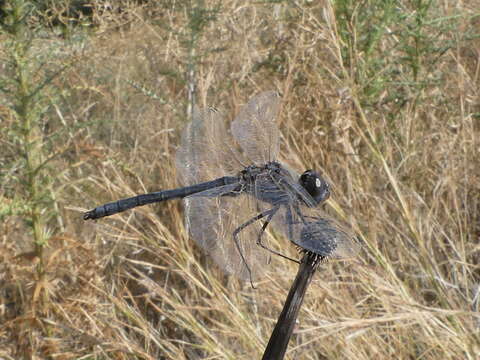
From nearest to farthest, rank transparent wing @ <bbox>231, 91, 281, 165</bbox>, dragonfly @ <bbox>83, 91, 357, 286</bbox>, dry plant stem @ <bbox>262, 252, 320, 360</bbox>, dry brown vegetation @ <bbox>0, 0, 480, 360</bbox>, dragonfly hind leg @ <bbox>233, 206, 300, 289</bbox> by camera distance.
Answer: dry plant stem @ <bbox>262, 252, 320, 360</bbox>
dragonfly @ <bbox>83, 91, 357, 286</bbox>
dragonfly hind leg @ <bbox>233, 206, 300, 289</bbox>
transparent wing @ <bbox>231, 91, 281, 165</bbox>
dry brown vegetation @ <bbox>0, 0, 480, 360</bbox>

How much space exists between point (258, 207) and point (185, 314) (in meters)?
0.77

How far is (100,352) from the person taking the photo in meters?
1.59

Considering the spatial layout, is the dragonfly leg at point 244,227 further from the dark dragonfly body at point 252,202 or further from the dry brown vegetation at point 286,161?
the dry brown vegetation at point 286,161

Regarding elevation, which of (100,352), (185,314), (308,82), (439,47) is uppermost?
(439,47)

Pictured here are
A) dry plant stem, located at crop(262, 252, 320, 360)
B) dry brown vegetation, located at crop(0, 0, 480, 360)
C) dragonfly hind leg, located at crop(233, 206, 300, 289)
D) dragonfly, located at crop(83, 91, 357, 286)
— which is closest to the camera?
dry plant stem, located at crop(262, 252, 320, 360)

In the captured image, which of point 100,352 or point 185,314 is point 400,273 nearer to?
point 185,314

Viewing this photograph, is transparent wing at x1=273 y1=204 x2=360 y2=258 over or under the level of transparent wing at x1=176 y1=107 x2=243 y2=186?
over

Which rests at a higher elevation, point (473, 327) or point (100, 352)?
point (473, 327)

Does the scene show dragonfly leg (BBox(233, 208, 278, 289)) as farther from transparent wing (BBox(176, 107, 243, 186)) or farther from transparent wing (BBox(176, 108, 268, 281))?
transparent wing (BBox(176, 107, 243, 186))

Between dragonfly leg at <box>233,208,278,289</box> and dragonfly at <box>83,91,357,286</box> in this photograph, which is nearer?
dragonfly at <box>83,91,357,286</box>

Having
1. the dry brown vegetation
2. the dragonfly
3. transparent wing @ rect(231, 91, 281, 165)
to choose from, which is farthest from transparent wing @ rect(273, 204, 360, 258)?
the dry brown vegetation

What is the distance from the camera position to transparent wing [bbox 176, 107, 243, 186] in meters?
1.06

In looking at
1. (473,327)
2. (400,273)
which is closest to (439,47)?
(400,273)

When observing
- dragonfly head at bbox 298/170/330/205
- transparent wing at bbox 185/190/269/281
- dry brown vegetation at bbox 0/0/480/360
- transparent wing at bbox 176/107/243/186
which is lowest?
dry brown vegetation at bbox 0/0/480/360
